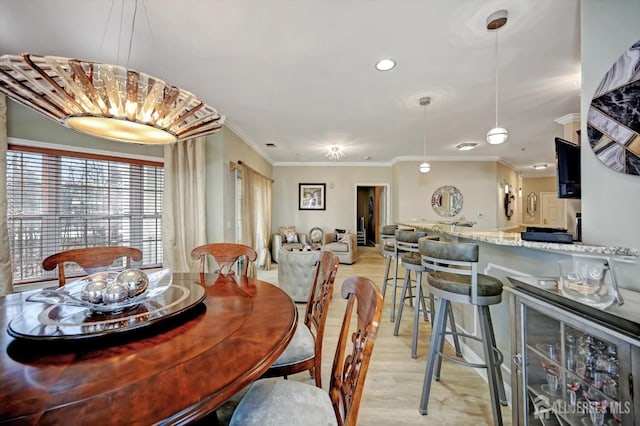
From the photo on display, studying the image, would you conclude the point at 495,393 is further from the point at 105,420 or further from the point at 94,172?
the point at 94,172

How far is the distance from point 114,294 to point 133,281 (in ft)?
0.37

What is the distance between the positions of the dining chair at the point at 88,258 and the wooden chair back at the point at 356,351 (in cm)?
194

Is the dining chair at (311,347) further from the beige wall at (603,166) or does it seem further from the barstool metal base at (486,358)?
the beige wall at (603,166)

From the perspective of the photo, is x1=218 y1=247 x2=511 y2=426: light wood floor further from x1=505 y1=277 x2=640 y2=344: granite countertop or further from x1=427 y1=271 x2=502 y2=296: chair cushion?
x1=505 y1=277 x2=640 y2=344: granite countertop

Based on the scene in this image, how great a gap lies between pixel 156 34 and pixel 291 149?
12.4 feet

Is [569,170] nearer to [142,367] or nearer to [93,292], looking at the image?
→ [142,367]

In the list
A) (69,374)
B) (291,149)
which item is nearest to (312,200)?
(291,149)

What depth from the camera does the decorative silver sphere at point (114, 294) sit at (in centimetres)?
112

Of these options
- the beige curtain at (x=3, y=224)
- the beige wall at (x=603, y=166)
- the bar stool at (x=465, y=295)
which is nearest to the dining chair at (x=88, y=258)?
the beige curtain at (x=3, y=224)

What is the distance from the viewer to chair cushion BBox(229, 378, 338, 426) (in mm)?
900

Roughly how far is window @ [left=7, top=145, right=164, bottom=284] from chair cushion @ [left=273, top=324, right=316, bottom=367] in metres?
2.88

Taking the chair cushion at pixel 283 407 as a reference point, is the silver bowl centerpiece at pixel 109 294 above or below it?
above

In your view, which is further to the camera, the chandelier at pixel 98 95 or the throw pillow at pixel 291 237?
the throw pillow at pixel 291 237

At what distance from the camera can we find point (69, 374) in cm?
72
